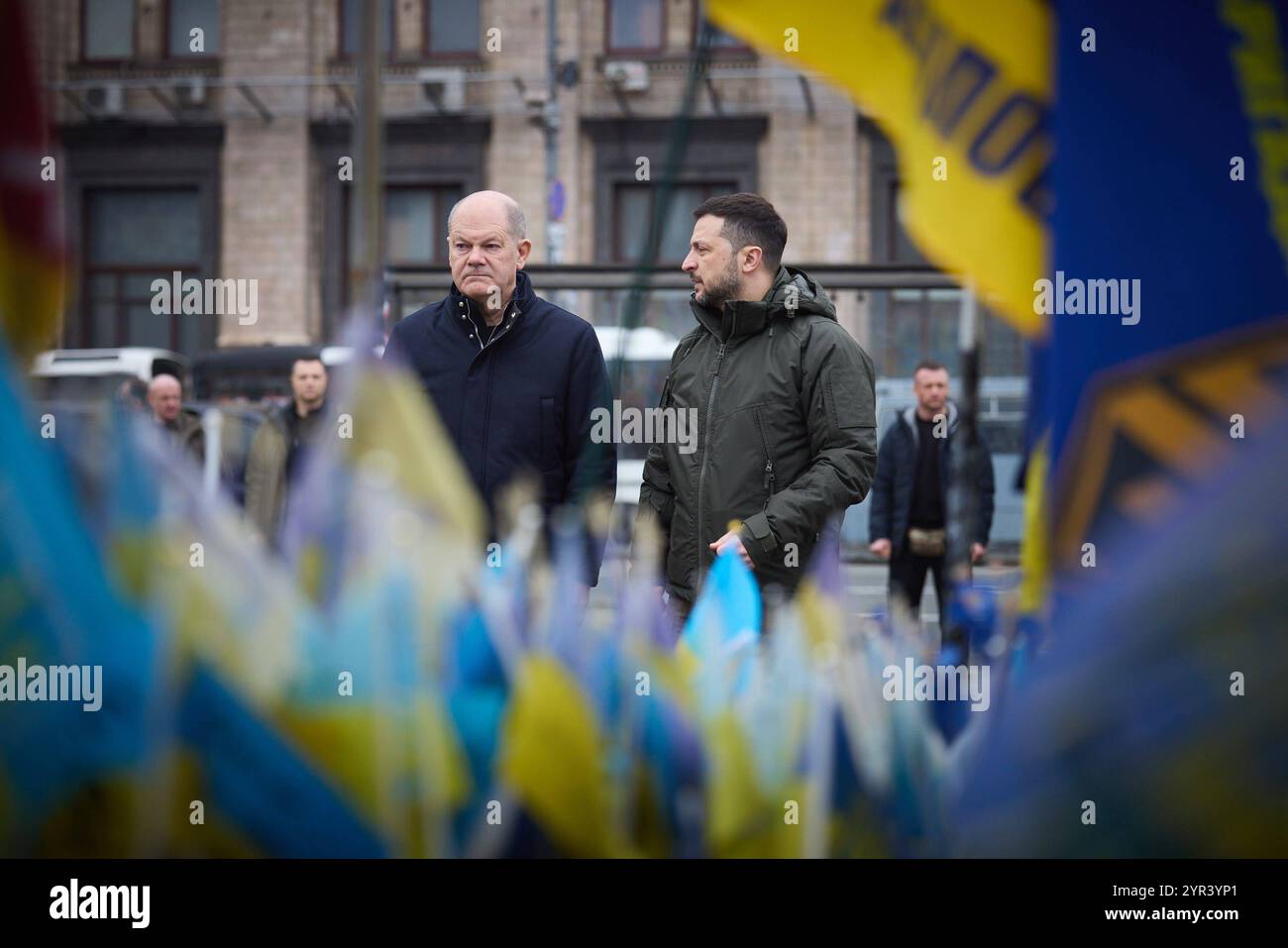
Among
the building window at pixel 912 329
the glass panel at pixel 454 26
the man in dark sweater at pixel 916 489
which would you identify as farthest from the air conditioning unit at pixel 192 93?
the man in dark sweater at pixel 916 489

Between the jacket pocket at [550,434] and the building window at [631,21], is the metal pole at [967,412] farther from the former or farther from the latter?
the jacket pocket at [550,434]

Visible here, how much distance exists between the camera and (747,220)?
3.28 m

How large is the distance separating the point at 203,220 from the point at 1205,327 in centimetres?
235

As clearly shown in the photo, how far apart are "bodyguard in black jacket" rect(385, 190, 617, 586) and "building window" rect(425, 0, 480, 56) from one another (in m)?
0.31

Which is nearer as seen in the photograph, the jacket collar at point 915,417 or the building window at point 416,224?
the jacket collar at point 915,417

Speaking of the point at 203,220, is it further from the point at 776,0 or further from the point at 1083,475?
the point at 1083,475

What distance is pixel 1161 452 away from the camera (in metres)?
1.74

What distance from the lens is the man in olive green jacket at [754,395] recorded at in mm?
3252

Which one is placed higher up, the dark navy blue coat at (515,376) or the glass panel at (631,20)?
the glass panel at (631,20)

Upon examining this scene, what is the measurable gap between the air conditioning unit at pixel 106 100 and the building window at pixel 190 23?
4.1 inches

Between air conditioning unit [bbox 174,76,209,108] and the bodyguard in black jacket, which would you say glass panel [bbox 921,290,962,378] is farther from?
air conditioning unit [bbox 174,76,209,108]

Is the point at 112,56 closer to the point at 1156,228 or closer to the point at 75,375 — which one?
the point at 75,375

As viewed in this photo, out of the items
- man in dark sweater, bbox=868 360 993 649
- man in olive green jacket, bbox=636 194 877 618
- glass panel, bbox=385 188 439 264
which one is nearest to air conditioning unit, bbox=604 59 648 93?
man in olive green jacket, bbox=636 194 877 618
